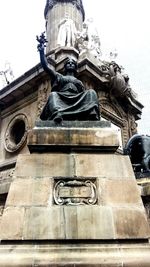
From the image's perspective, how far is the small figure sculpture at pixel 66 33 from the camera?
15.5 m

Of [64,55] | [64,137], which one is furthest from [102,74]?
[64,137]

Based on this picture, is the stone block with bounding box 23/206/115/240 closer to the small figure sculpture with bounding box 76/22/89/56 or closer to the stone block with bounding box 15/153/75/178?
the stone block with bounding box 15/153/75/178

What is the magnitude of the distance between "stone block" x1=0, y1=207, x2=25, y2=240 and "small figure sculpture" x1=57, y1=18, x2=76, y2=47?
1236 cm

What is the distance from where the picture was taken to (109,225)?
3996 mm

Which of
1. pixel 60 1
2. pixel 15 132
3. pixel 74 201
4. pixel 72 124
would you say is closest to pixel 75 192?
pixel 74 201

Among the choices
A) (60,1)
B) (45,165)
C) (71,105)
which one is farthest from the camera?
(60,1)

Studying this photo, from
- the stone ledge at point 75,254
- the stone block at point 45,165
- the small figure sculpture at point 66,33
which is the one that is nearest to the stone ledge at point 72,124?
the stone block at point 45,165

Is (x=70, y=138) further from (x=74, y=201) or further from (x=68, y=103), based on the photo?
(x=74, y=201)

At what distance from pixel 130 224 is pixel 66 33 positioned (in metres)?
13.5

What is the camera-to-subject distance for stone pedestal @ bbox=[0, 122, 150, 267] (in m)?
3.60

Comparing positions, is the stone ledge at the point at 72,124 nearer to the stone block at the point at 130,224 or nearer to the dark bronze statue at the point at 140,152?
the stone block at the point at 130,224

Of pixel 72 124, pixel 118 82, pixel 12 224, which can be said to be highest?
pixel 118 82

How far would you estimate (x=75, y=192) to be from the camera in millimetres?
4352

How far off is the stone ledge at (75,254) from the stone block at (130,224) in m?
0.14
